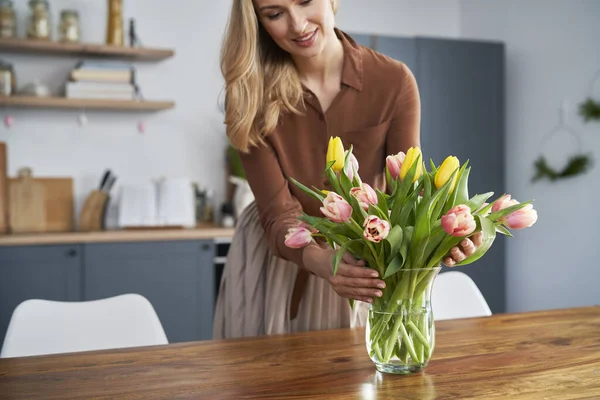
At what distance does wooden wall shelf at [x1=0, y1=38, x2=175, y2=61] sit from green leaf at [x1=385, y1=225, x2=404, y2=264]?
3083 millimetres

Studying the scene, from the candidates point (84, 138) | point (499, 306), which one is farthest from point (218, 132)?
point (499, 306)

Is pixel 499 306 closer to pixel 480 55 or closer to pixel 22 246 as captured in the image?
pixel 480 55

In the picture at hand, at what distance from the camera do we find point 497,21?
460 cm

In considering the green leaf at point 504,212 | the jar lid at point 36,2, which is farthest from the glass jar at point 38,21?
the green leaf at point 504,212

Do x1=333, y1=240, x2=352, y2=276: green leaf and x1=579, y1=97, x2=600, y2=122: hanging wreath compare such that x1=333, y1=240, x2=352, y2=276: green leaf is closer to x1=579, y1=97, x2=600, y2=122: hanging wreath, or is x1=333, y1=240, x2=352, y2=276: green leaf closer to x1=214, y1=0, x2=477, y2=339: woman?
x1=214, y1=0, x2=477, y2=339: woman

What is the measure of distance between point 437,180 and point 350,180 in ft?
0.46

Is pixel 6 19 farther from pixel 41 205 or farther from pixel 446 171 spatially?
Result: pixel 446 171

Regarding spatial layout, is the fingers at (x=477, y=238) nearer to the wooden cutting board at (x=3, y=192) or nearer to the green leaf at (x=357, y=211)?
the green leaf at (x=357, y=211)

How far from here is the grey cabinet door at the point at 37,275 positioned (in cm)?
340

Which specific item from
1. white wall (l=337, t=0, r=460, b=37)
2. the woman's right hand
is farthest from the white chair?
white wall (l=337, t=0, r=460, b=37)

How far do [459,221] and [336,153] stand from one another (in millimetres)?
230

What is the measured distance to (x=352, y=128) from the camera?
1746 millimetres

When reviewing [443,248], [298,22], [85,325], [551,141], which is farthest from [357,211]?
[551,141]

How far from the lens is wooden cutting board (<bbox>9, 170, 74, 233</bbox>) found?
3757 mm
